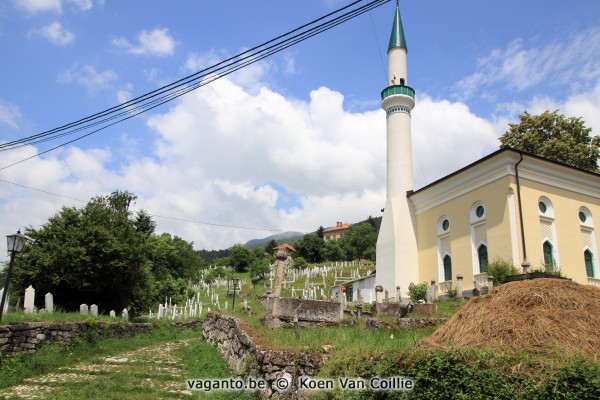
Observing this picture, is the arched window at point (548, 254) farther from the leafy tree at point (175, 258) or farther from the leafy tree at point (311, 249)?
the leafy tree at point (311, 249)

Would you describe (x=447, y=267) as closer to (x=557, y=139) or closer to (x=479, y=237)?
(x=479, y=237)

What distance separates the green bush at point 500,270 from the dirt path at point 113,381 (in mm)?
15616

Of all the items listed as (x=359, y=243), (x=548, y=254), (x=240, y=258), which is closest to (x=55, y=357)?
(x=548, y=254)

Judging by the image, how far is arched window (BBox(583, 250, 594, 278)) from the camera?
25895 mm

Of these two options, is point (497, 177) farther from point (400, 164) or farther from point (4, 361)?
point (4, 361)

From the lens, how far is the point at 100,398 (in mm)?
8922

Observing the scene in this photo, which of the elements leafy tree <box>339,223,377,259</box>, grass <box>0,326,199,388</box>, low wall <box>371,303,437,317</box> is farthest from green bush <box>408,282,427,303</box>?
leafy tree <box>339,223,377,259</box>

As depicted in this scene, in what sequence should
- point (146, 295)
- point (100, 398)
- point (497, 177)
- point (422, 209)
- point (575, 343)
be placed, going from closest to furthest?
point (575, 343) < point (100, 398) < point (497, 177) < point (146, 295) < point (422, 209)

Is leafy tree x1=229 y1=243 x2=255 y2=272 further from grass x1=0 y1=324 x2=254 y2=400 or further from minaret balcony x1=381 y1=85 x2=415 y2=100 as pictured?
grass x1=0 y1=324 x2=254 y2=400

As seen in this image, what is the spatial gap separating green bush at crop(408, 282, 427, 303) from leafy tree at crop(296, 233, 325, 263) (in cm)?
6188

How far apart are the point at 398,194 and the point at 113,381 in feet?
81.0

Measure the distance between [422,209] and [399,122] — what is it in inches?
260

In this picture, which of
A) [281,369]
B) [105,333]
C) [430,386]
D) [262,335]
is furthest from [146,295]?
[430,386]

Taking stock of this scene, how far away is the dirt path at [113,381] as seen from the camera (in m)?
9.37
